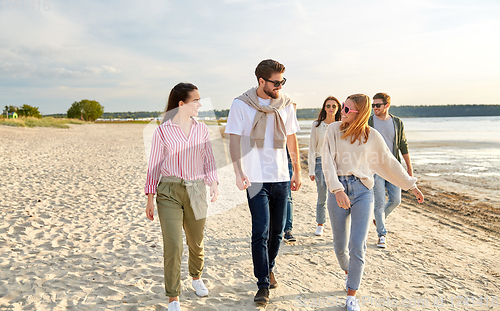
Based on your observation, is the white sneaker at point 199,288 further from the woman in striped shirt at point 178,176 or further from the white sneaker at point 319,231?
the white sneaker at point 319,231

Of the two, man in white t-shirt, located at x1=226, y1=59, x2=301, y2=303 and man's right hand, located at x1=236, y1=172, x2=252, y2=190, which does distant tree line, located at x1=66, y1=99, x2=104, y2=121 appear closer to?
man in white t-shirt, located at x1=226, y1=59, x2=301, y2=303

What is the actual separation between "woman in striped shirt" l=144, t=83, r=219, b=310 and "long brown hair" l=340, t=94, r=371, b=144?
1.35 m

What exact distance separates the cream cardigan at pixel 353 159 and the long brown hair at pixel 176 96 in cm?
138

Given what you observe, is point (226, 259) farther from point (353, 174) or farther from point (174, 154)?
point (353, 174)

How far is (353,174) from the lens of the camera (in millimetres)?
3084

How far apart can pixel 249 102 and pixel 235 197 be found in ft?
20.4

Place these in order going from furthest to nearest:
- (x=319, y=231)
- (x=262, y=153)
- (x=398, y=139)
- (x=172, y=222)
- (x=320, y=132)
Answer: (x=319, y=231)
(x=320, y=132)
(x=398, y=139)
(x=262, y=153)
(x=172, y=222)

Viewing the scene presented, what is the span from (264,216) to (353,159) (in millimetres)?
994

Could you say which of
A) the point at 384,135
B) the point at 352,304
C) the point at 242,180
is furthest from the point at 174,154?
the point at 384,135

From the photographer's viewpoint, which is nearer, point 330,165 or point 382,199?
point 330,165

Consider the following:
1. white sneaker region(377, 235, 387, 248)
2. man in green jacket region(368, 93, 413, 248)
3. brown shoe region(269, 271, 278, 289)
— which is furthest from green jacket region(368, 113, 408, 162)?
brown shoe region(269, 271, 278, 289)

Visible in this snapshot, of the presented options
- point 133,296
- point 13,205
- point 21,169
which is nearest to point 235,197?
point 13,205

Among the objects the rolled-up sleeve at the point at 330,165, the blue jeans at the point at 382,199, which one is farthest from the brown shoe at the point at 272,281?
the blue jeans at the point at 382,199

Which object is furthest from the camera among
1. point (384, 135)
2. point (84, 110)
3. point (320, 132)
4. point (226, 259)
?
point (84, 110)
